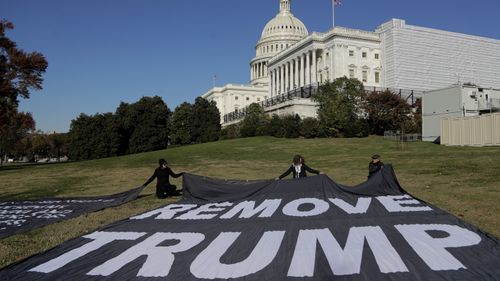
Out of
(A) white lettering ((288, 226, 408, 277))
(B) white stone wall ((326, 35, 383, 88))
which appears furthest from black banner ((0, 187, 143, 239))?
(B) white stone wall ((326, 35, 383, 88))

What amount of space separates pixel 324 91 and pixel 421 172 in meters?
48.0

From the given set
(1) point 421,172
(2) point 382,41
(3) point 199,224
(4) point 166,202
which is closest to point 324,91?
(2) point 382,41

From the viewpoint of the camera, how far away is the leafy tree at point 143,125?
249ft

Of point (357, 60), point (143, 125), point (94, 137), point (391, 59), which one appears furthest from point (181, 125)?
point (391, 59)

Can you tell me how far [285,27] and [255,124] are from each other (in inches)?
3165

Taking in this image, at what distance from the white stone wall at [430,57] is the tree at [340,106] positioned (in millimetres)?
28468

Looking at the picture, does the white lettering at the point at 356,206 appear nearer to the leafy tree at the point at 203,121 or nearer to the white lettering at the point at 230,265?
the white lettering at the point at 230,265

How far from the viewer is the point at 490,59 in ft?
358

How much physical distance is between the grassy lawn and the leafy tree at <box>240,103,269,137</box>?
18274 mm

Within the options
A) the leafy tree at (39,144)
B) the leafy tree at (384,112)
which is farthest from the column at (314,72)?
the leafy tree at (39,144)

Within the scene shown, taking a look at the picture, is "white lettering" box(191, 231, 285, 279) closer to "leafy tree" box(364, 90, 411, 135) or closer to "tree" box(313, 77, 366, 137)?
"tree" box(313, 77, 366, 137)

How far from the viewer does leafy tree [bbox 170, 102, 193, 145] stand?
85.3 meters

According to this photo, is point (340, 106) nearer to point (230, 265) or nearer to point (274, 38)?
point (230, 265)

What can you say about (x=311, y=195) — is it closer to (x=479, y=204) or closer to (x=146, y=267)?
(x=479, y=204)
